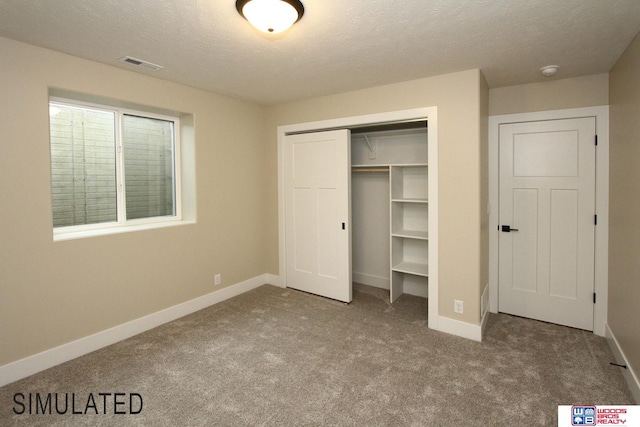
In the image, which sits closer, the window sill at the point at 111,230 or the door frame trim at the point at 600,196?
the window sill at the point at 111,230

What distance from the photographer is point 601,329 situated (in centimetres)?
305

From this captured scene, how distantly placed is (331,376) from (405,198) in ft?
7.76

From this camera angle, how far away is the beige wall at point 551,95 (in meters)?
3.01

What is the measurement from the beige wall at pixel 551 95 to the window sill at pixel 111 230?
3.52 meters

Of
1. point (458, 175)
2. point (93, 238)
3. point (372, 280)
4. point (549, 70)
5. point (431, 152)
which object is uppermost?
point (549, 70)

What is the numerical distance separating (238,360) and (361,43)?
260cm

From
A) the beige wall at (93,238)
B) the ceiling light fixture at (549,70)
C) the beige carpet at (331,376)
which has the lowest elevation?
the beige carpet at (331,376)

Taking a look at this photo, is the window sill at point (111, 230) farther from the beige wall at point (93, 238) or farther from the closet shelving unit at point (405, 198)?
the closet shelving unit at point (405, 198)

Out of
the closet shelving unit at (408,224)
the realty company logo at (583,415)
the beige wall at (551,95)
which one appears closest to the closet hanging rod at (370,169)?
the closet shelving unit at (408,224)

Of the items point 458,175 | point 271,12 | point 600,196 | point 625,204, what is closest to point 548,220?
point 600,196

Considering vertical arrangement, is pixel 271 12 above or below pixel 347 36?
below

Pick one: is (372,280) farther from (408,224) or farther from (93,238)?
(93,238)

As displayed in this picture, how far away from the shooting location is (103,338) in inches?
112

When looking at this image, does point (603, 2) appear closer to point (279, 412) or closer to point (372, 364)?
point (372, 364)
